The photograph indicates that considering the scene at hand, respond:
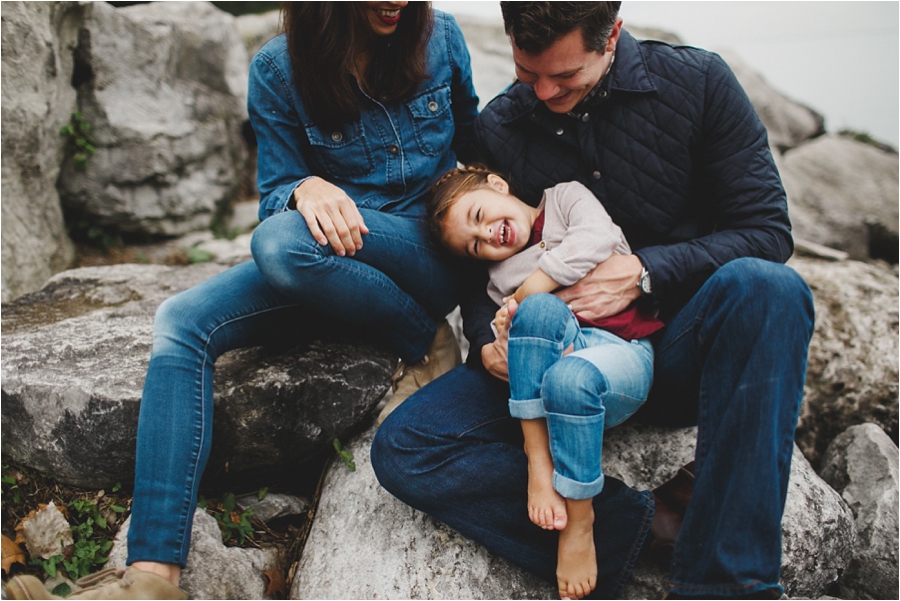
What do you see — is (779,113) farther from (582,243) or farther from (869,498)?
(582,243)

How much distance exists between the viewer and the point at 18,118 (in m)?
3.04

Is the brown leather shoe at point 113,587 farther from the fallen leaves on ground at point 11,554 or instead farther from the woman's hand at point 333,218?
the woman's hand at point 333,218

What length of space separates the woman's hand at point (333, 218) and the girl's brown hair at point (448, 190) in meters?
0.27

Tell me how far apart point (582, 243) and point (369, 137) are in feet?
2.89

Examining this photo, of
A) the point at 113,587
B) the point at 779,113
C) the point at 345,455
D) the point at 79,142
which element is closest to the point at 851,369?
the point at 345,455

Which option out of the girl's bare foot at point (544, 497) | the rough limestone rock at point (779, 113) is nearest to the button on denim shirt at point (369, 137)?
the girl's bare foot at point (544, 497)

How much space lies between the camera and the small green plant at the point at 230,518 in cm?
224

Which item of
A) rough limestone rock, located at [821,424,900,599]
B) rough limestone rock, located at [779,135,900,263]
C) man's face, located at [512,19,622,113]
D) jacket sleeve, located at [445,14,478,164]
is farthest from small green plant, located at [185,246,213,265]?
rough limestone rock, located at [779,135,900,263]

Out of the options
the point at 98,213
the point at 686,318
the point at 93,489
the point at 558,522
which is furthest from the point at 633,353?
the point at 98,213

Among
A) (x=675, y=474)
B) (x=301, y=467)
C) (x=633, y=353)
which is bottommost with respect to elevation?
(x=301, y=467)

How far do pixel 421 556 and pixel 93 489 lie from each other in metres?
1.16

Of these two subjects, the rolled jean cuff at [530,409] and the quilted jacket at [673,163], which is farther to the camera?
A: the quilted jacket at [673,163]

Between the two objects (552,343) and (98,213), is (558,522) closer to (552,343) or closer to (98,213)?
(552,343)

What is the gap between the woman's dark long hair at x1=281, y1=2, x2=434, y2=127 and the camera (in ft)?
6.89
